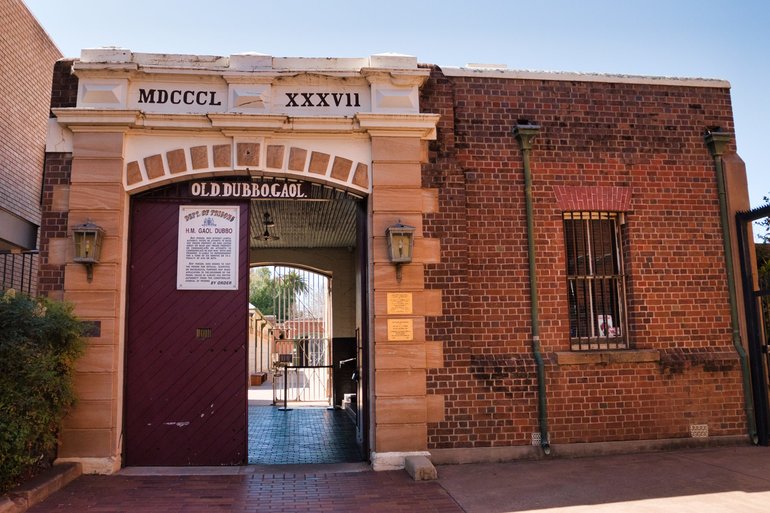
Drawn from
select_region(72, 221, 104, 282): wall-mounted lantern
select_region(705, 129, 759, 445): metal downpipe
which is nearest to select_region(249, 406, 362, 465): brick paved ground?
select_region(72, 221, 104, 282): wall-mounted lantern

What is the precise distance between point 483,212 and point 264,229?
5.63 metres

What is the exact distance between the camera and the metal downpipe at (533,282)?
7.92 meters

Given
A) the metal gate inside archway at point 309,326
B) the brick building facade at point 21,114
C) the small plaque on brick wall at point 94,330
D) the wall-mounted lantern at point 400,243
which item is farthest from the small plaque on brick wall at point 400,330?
the metal gate inside archway at point 309,326

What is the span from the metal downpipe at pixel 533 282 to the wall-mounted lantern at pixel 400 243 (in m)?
1.68

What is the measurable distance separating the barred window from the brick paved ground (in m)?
3.46

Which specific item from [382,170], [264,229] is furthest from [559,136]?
[264,229]

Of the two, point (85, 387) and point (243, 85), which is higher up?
point (243, 85)

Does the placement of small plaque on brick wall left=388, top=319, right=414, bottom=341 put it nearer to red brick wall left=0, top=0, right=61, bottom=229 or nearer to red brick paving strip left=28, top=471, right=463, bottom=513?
red brick paving strip left=28, top=471, right=463, bottom=513

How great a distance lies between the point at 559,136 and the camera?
341 inches

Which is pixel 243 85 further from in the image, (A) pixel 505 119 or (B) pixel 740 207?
(B) pixel 740 207

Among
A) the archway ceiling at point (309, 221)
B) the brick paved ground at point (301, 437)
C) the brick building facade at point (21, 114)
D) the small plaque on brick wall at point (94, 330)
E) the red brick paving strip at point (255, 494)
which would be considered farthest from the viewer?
the brick building facade at point (21, 114)

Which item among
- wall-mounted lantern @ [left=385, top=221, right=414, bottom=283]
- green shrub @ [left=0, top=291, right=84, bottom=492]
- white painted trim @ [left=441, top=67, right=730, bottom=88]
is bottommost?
green shrub @ [left=0, top=291, right=84, bottom=492]

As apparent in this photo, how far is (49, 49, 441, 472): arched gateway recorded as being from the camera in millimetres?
7605

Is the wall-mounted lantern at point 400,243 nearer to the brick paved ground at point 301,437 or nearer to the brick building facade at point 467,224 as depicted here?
the brick building facade at point 467,224
